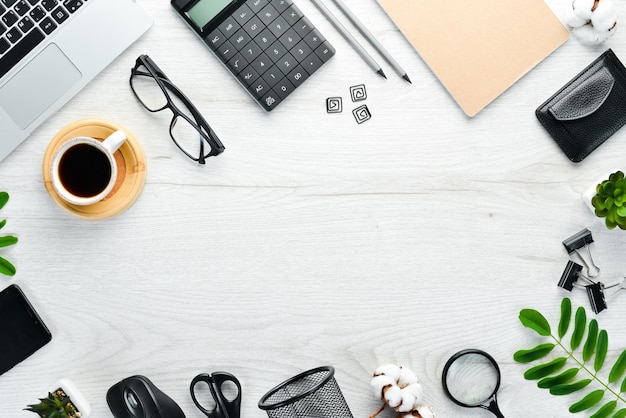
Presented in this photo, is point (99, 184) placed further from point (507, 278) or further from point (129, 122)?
point (507, 278)

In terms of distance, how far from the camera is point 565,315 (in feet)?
3.33

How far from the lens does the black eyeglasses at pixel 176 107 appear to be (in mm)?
968

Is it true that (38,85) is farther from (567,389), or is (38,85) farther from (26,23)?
(567,389)

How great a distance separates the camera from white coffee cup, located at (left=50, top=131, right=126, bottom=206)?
2.97 ft

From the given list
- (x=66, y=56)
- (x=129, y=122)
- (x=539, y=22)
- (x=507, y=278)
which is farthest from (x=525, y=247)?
(x=66, y=56)

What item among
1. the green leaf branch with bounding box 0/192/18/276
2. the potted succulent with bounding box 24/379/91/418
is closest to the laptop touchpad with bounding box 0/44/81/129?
the green leaf branch with bounding box 0/192/18/276

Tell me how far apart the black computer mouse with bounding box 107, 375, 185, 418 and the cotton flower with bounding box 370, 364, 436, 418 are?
0.29 m

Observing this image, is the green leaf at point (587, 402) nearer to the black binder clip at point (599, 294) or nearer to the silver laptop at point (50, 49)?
the black binder clip at point (599, 294)

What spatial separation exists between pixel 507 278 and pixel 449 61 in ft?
1.09

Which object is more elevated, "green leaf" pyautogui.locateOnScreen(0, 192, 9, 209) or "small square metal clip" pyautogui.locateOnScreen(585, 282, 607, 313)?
"green leaf" pyautogui.locateOnScreen(0, 192, 9, 209)

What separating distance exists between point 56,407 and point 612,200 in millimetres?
840

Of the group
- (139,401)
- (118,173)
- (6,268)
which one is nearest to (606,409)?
(139,401)

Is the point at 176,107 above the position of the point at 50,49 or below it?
below

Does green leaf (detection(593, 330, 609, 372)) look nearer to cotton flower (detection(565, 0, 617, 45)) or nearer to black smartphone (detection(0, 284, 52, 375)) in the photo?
cotton flower (detection(565, 0, 617, 45))
